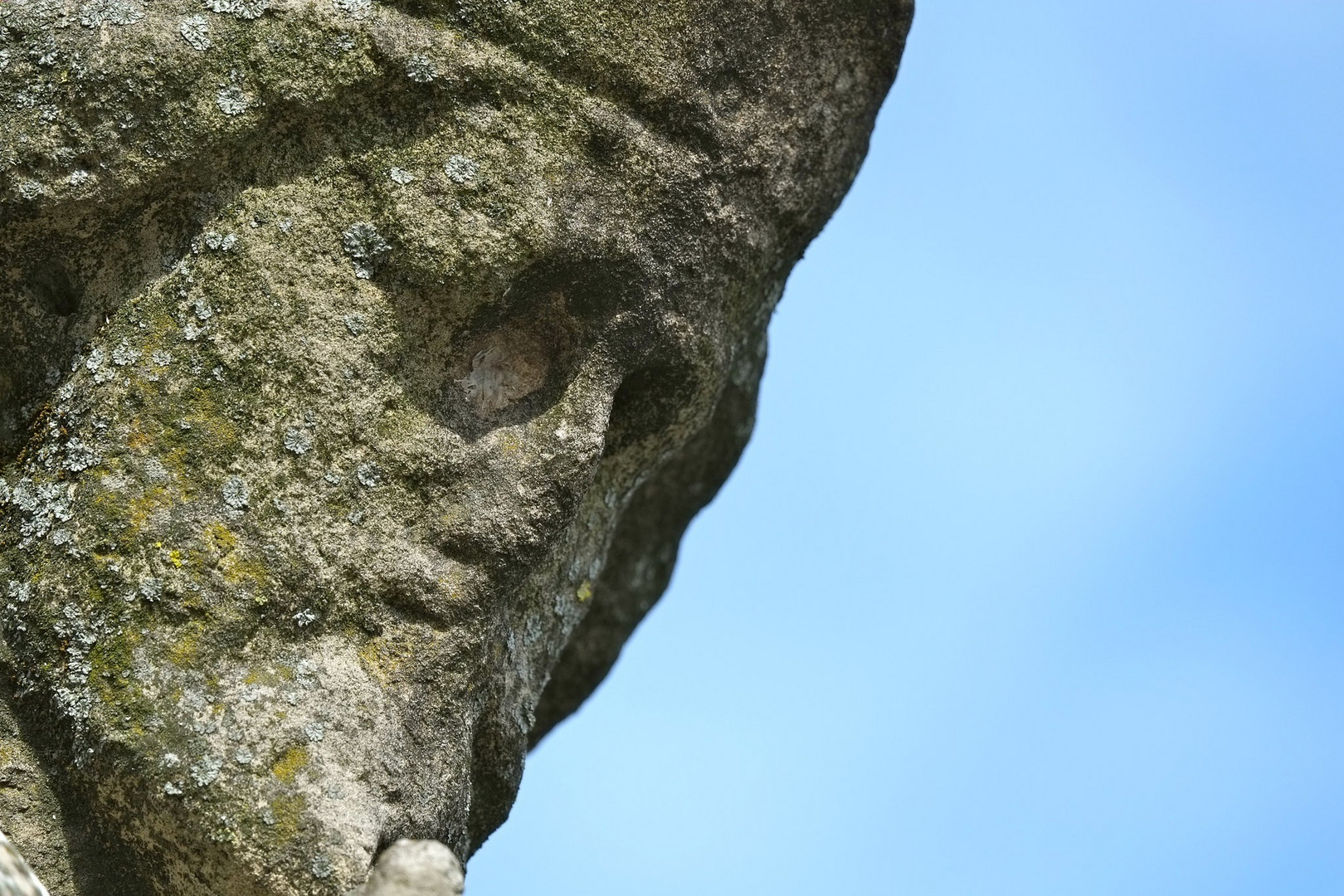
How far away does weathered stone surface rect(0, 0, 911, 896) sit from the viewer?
3408mm

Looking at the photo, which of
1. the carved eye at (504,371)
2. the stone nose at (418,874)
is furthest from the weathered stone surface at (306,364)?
the stone nose at (418,874)

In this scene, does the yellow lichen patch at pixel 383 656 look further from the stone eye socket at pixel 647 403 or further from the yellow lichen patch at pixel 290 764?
the stone eye socket at pixel 647 403

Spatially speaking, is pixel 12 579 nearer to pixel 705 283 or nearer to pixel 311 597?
pixel 311 597

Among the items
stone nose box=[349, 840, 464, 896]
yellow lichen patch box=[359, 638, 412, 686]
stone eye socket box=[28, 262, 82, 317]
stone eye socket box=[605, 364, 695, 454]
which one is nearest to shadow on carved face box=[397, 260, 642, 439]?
stone eye socket box=[605, 364, 695, 454]

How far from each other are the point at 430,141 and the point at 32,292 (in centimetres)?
81

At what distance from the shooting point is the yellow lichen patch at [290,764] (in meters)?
3.38

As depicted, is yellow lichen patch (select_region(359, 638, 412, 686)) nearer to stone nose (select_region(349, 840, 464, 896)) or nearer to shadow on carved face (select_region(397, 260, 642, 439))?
shadow on carved face (select_region(397, 260, 642, 439))

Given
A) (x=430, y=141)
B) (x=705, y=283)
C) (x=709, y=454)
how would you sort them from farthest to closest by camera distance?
(x=709, y=454), (x=705, y=283), (x=430, y=141)

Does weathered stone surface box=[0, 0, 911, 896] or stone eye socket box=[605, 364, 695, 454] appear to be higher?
stone eye socket box=[605, 364, 695, 454]

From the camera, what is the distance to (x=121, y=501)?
3.47 m

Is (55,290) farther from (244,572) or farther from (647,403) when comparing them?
(647,403)

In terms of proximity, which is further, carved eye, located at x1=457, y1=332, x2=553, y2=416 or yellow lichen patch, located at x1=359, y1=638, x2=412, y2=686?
carved eye, located at x1=457, y1=332, x2=553, y2=416

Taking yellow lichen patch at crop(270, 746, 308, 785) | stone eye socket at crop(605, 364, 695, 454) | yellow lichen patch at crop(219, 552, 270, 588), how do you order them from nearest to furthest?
yellow lichen patch at crop(270, 746, 308, 785)
yellow lichen patch at crop(219, 552, 270, 588)
stone eye socket at crop(605, 364, 695, 454)

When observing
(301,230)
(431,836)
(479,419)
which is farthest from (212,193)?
(431,836)
